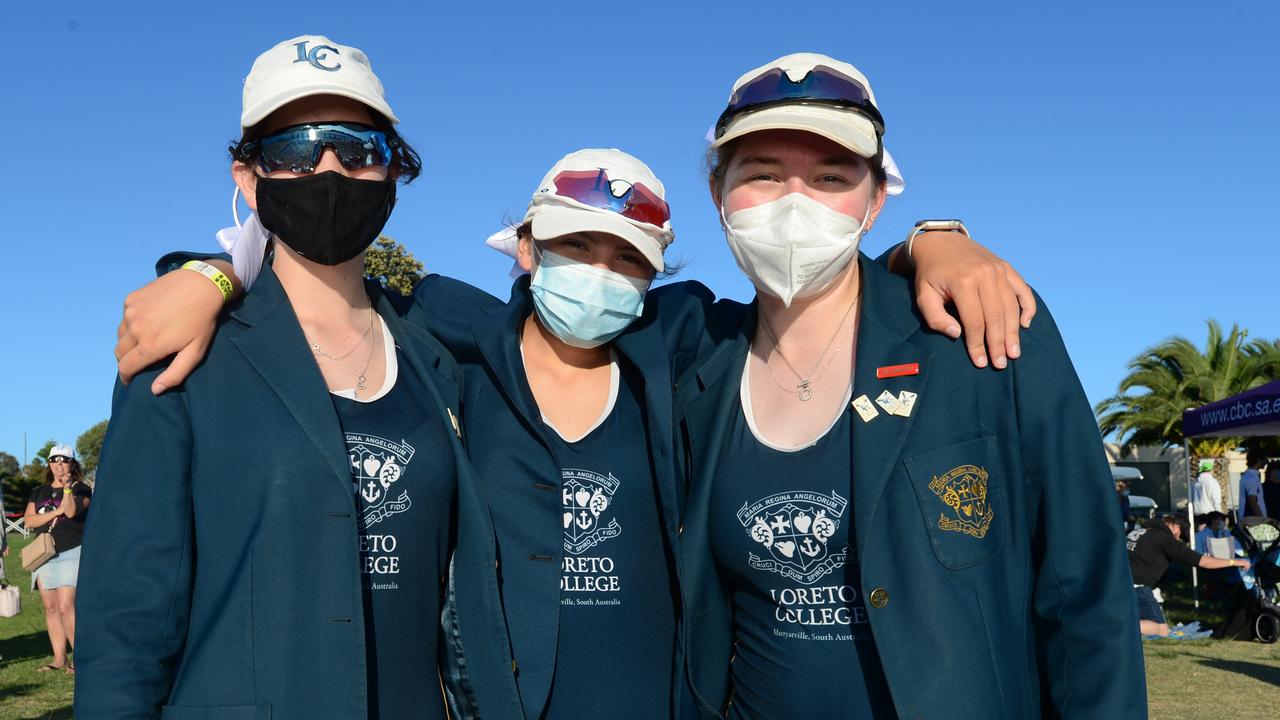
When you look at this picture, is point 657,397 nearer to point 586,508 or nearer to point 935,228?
point 586,508

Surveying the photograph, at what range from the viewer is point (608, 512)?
3.15 metres

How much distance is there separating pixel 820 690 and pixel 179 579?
162 centimetres

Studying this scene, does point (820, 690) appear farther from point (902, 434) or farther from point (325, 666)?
point (325, 666)

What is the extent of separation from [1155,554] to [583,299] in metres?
11.5

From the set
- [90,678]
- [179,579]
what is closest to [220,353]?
[179,579]

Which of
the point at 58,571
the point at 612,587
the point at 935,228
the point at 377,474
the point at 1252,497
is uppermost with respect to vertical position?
the point at 935,228

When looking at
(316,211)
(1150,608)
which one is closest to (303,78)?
(316,211)

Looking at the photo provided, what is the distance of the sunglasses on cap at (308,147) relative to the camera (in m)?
2.79

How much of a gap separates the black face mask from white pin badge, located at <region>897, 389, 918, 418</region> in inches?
61.7

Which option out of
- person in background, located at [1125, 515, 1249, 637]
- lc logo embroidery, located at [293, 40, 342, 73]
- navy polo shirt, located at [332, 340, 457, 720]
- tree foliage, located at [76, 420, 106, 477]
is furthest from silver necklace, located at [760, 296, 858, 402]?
tree foliage, located at [76, 420, 106, 477]

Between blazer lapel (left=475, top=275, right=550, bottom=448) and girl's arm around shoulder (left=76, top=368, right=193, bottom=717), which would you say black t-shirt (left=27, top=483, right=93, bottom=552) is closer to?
blazer lapel (left=475, top=275, right=550, bottom=448)

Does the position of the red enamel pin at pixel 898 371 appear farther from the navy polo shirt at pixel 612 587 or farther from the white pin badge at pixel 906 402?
the navy polo shirt at pixel 612 587

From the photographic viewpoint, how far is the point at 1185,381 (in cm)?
2917

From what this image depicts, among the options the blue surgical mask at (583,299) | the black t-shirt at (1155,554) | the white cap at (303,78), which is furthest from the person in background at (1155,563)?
the white cap at (303,78)
